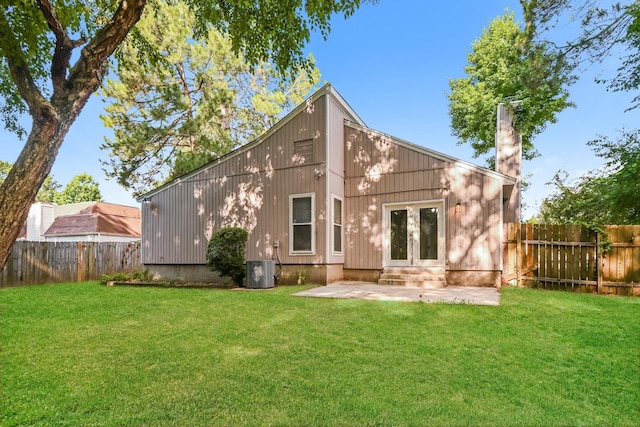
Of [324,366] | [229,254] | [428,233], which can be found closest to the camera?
[324,366]

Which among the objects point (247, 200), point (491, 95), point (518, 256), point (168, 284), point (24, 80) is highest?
point (491, 95)

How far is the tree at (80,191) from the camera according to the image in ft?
125

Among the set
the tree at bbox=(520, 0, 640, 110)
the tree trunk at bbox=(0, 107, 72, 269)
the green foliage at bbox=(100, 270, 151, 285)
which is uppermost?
the tree at bbox=(520, 0, 640, 110)

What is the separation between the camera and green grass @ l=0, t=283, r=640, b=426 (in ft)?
7.64

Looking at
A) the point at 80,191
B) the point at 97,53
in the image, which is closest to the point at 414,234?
the point at 97,53

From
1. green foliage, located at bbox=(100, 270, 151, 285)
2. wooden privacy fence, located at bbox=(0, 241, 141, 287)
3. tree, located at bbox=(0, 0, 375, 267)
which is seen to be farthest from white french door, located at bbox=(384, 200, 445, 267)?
wooden privacy fence, located at bbox=(0, 241, 141, 287)

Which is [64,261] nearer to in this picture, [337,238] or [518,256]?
[337,238]

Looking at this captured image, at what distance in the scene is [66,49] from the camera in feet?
10.9

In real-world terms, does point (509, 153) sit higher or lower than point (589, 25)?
lower

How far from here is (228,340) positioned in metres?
3.91

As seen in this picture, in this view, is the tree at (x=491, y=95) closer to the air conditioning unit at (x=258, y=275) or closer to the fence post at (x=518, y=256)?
the fence post at (x=518, y=256)

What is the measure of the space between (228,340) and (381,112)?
1601cm

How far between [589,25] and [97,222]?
2587cm

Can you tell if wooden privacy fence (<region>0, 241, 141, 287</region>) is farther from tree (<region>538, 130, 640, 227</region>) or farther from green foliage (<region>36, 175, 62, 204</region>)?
green foliage (<region>36, 175, 62, 204</region>)
